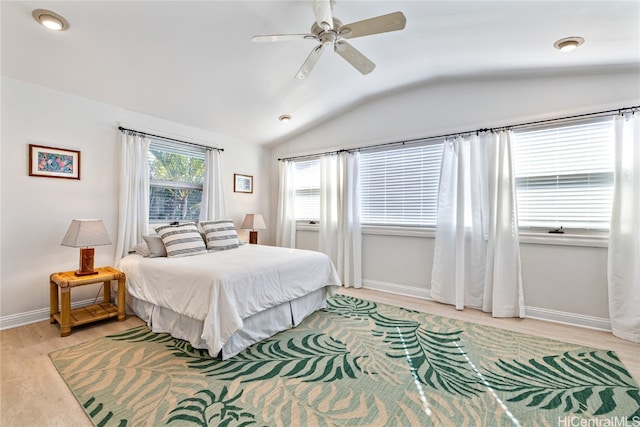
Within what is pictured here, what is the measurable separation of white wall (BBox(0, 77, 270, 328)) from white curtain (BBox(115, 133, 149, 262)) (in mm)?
117

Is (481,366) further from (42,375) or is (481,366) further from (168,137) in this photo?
(168,137)

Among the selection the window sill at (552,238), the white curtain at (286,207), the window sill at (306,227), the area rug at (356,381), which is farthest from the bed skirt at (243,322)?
the white curtain at (286,207)

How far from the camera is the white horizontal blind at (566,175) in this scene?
278cm

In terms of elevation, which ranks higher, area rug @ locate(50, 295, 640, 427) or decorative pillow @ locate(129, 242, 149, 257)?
decorative pillow @ locate(129, 242, 149, 257)

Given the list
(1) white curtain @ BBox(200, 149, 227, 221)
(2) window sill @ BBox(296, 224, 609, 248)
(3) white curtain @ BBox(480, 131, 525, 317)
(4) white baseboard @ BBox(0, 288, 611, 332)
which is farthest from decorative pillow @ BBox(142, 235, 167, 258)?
(3) white curtain @ BBox(480, 131, 525, 317)

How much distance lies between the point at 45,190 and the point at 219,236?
1768 mm

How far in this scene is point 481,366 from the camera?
2.13 meters

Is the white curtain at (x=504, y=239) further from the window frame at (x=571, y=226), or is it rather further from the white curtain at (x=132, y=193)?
the white curtain at (x=132, y=193)

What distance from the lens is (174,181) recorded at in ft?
13.3

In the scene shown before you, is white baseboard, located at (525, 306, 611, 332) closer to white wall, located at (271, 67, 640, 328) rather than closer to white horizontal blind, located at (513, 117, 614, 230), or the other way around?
white wall, located at (271, 67, 640, 328)

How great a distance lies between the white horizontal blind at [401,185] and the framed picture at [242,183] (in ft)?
6.58

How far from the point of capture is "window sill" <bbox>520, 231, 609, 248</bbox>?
278cm

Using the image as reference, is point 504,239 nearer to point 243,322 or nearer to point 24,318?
point 243,322

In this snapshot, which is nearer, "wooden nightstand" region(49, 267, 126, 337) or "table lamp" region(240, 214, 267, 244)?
"wooden nightstand" region(49, 267, 126, 337)
